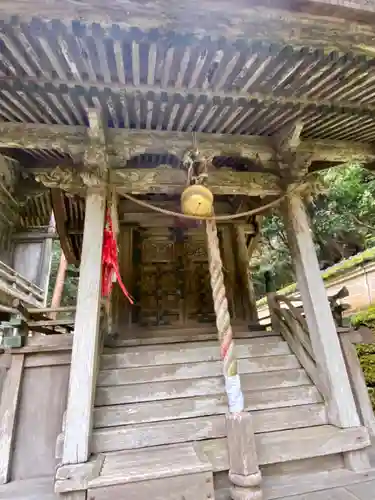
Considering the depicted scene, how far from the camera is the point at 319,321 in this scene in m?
3.96

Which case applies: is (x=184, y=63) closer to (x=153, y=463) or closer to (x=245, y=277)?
(x=153, y=463)

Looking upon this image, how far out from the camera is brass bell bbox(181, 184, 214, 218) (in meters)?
3.68

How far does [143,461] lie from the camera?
9.53 ft

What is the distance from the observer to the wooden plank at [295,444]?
10.3ft

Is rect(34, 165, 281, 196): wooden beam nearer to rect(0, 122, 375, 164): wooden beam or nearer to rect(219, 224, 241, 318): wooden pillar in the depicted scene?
rect(0, 122, 375, 164): wooden beam

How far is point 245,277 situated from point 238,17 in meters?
5.06

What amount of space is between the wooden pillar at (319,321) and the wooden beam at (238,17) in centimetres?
208

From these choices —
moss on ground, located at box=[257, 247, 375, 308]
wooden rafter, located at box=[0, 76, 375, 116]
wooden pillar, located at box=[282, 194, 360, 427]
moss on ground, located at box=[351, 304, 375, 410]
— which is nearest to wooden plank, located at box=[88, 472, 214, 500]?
wooden pillar, located at box=[282, 194, 360, 427]

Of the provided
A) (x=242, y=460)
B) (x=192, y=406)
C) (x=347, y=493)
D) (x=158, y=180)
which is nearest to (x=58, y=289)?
(x=158, y=180)

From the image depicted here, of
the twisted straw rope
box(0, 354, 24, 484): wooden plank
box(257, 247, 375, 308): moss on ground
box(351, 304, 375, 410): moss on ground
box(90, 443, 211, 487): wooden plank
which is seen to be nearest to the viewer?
box(90, 443, 211, 487): wooden plank

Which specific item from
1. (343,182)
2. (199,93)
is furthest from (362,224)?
(199,93)

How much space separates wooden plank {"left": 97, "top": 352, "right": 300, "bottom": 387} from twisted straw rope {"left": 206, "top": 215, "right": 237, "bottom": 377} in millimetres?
782

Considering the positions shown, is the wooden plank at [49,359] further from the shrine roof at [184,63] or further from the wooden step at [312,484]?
the shrine roof at [184,63]

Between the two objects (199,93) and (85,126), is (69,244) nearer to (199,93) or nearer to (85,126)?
(85,126)
